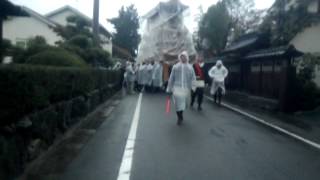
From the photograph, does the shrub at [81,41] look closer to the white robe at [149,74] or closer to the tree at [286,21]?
the white robe at [149,74]

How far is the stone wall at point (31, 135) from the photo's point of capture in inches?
264

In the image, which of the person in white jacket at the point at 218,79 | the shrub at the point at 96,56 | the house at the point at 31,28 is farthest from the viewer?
the house at the point at 31,28

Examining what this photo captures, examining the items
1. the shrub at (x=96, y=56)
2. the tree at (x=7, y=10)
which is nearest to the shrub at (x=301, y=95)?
the shrub at (x=96, y=56)

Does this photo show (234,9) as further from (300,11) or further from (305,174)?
(305,174)

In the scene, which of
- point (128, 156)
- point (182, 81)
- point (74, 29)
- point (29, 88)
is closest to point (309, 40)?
point (74, 29)

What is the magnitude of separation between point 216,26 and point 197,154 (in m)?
35.3

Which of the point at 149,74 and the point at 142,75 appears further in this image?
the point at 142,75

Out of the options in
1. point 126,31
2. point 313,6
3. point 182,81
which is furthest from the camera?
point 126,31

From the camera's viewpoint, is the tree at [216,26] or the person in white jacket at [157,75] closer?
the person in white jacket at [157,75]

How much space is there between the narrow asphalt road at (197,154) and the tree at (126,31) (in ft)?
197

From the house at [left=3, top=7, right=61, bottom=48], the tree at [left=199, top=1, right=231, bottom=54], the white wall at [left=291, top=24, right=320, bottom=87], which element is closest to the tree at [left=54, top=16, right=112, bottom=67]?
the white wall at [left=291, top=24, right=320, bottom=87]

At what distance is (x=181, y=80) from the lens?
1455cm

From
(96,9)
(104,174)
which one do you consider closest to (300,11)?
(96,9)

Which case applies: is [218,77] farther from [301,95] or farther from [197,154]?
[197,154]
